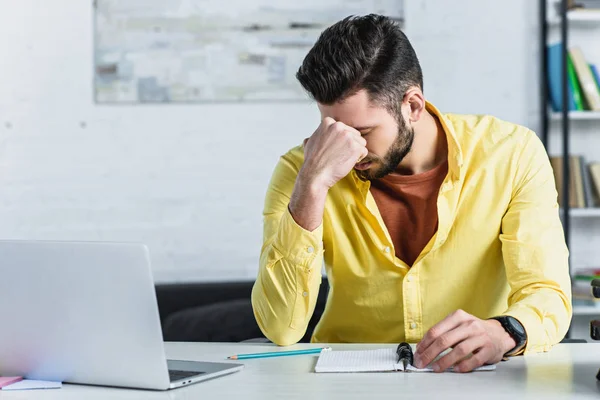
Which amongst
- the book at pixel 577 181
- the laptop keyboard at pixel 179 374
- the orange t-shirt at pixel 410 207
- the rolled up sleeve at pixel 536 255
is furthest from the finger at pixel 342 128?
the book at pixel 577 181

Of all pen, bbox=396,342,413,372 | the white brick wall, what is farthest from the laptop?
the white brick wall

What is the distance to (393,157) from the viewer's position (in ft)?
5.49

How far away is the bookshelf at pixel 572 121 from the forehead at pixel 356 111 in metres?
1.72

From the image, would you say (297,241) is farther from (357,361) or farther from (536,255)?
(536,255)

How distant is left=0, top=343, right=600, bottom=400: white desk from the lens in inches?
42.8

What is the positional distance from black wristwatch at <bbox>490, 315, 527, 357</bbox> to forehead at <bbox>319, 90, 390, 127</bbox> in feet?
1.60

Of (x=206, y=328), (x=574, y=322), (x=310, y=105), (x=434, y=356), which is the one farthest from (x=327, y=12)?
(x=434, y=356)

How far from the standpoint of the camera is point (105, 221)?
319 centimetres

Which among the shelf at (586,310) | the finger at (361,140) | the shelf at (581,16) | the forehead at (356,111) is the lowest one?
the shelf at (586,310)

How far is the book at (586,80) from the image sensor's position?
10.4 ft

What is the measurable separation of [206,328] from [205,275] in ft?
1.84

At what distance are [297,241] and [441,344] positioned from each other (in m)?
0.42

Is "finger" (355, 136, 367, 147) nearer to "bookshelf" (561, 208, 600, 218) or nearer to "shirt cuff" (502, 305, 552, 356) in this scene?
"shirt cuff" (502, 305, 552, 356)

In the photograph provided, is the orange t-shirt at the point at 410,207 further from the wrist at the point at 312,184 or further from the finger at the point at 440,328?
the finger at the point at 440,328
